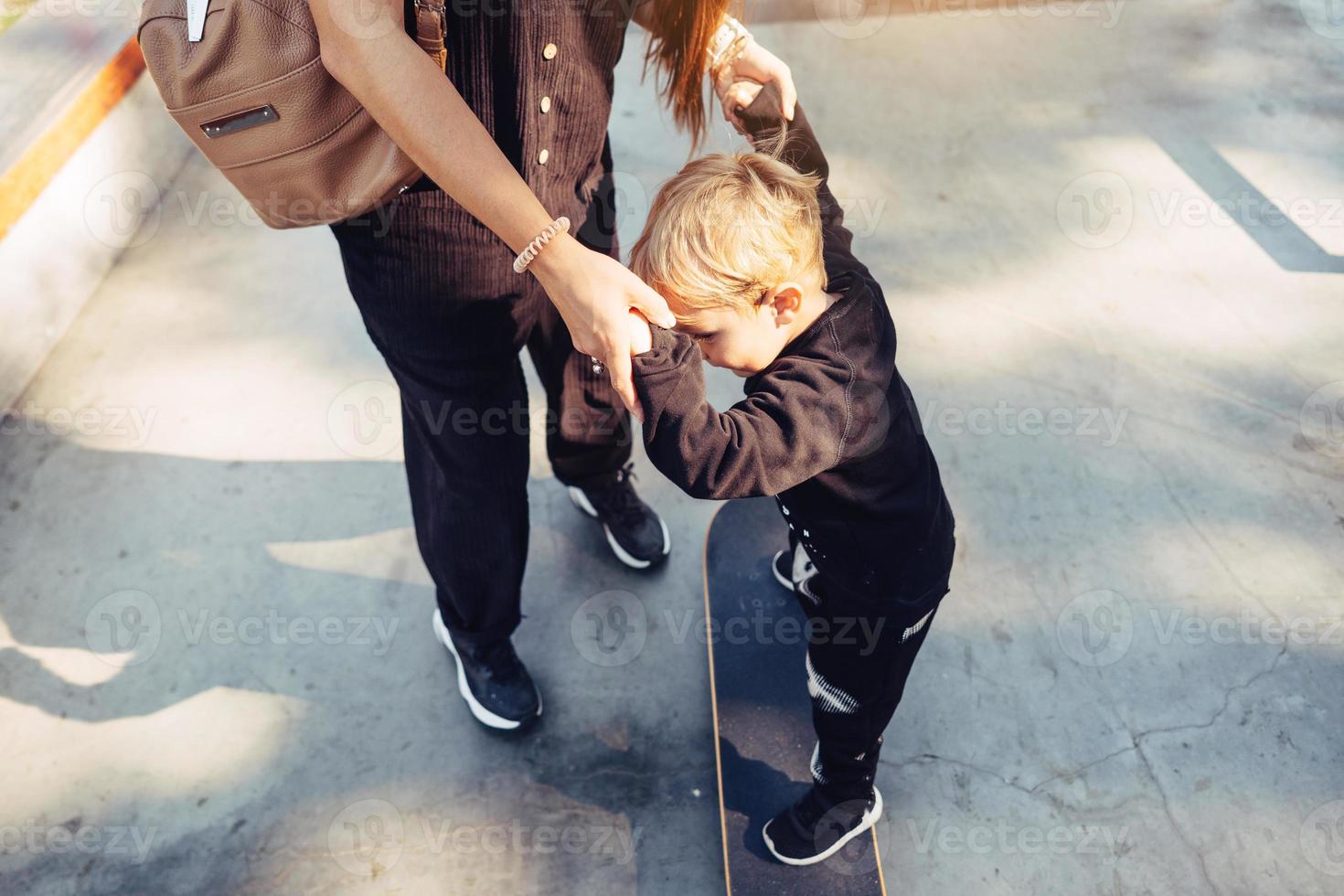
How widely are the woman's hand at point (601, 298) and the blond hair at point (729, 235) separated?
3.1 inches

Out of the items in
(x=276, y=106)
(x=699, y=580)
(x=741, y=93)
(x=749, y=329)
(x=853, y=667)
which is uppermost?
(x=276, y=106)

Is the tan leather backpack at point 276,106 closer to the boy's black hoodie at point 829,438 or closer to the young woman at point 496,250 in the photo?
the young woman at point 496,250

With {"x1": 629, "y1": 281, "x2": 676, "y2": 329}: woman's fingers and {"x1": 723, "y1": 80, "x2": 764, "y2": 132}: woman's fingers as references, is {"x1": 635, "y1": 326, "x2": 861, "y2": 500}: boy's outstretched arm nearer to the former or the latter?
{"x1": 629, "y1": 281, "x2": 676, "y2": 329}: woman's fingers

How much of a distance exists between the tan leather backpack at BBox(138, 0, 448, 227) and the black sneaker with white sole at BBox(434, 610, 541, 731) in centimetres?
81

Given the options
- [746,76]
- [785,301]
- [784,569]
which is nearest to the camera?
[785,301]

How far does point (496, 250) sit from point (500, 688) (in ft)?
2.65

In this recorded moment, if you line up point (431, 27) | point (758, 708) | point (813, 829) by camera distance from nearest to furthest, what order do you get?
point (431, 27) < point (813, 829) < point (758, 708)

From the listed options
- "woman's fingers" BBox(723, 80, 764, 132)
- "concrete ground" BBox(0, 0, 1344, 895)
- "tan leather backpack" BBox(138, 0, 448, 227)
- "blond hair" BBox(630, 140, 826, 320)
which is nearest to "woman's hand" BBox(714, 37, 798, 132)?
"woman's fingers" BBox(723, 80, 764, 132)

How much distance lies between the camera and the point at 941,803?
1525 millimetres

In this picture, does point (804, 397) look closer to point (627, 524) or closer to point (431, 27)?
point (431, 27)

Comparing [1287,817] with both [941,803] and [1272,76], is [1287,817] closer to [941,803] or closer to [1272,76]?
[941,803]

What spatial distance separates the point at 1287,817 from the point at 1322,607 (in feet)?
1.46

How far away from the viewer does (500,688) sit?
1613mm

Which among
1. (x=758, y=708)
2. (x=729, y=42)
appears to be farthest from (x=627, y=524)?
(x=729, y=42)
